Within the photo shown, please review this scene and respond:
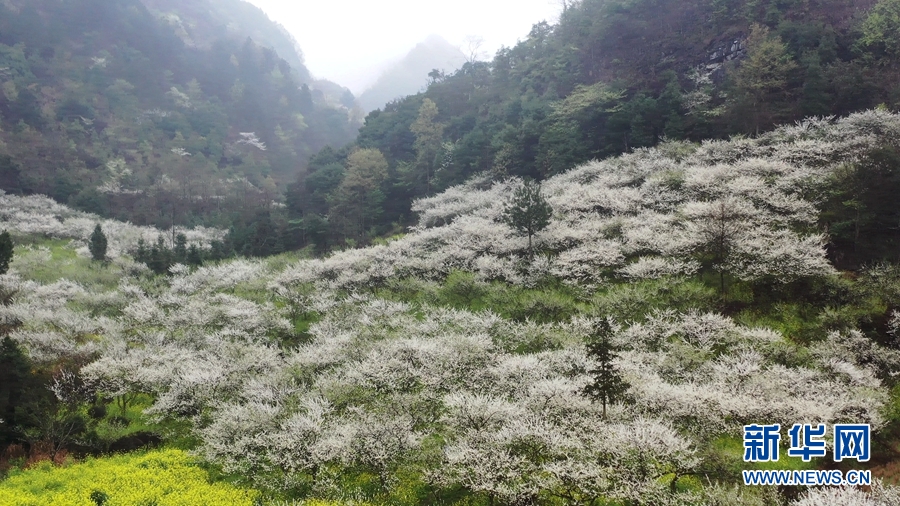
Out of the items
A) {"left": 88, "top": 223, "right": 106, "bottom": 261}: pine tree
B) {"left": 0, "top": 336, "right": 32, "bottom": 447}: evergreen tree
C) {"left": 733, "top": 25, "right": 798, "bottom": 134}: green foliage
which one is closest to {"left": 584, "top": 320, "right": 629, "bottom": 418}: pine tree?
{"left": 0, "top": 336, "right": 32, "bottom": 447}: evergreen tree

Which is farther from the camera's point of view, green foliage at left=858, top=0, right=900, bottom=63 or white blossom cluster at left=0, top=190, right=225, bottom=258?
white blossom cluster at left=0, top=190, right=225, bottom=258

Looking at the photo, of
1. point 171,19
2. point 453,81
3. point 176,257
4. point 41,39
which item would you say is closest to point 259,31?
point 171,19

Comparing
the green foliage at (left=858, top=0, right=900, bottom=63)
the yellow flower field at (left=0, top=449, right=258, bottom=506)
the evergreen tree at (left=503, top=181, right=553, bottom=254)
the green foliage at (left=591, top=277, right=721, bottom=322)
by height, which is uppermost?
the green foliage at (left=858, top=0, right=900, bottom=63)

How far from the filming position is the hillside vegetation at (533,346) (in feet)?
52.7

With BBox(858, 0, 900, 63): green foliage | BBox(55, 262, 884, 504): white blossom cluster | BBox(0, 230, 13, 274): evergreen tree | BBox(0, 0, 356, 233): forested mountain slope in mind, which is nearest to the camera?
BBox(55, 262, 884, 504): white blossom cluster

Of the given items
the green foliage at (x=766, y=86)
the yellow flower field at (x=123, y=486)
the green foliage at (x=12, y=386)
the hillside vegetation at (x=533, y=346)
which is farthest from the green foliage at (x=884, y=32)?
the green foliage at (x=12, y=386)

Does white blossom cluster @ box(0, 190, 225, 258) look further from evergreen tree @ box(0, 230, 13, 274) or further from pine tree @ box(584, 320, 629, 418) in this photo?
pine tree @ box(584, 320, 629, 418)

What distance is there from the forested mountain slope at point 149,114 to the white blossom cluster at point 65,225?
4.75m

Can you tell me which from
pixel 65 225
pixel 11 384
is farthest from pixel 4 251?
pixel 65 225

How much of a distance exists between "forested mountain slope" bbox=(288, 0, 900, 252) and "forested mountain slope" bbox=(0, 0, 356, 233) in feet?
83.6

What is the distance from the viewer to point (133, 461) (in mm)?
20391

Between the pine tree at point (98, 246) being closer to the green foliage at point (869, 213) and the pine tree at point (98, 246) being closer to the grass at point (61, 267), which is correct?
the grass at point (61, 267)

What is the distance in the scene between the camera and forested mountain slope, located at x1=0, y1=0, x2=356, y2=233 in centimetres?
7575

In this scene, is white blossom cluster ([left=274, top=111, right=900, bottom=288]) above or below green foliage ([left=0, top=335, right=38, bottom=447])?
above
